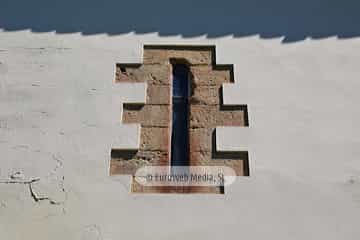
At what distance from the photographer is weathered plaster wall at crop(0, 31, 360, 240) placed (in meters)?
2.50

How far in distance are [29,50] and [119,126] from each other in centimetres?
90

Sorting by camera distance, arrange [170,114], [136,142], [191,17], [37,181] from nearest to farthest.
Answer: [37,181] < [136,142] < [170,114] < [191,17]

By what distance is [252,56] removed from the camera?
3.06 meters

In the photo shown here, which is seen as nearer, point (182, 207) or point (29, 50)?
point (182, 207)

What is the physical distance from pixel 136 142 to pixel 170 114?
312mm

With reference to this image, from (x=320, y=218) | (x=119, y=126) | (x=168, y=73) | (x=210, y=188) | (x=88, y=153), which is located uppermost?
(x=168, y=73)

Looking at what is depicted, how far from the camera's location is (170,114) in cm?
288

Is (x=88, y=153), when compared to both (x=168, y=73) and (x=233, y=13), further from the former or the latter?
(x=233, y=13)

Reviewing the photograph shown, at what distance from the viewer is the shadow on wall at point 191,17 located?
125 inches

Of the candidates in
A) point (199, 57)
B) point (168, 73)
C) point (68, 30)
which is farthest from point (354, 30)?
point (68, 30)

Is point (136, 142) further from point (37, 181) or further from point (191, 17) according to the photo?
point (191, 17)

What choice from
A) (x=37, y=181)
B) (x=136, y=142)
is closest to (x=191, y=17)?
(x=136, y=142)

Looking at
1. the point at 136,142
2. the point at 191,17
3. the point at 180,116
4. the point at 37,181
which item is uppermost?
the point at 191,17

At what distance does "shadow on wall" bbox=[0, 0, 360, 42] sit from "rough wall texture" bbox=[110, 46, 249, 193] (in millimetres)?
219
